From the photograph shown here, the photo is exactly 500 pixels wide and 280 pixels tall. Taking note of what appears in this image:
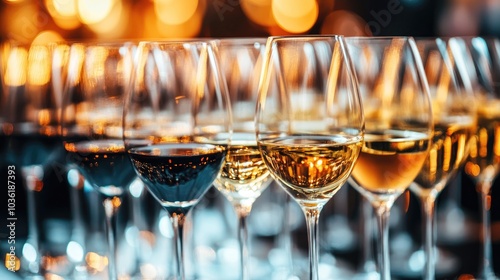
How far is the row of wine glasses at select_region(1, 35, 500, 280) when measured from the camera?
2.61 ft

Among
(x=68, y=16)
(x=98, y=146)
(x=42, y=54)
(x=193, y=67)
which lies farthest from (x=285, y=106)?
(x=68, y=16)

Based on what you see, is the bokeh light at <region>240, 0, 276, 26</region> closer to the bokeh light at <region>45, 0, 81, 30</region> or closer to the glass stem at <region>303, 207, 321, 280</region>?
the bokeh light at <region>45, 0, 81, 30</region>

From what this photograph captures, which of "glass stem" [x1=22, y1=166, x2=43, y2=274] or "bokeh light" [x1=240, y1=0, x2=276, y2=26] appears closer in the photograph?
"glass stem" [x1=22, y1=166, x2=43, y2=274]

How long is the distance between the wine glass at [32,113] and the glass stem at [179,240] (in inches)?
15.4

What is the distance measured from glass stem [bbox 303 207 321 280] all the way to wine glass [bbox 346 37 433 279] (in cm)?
12

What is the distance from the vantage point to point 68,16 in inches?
209

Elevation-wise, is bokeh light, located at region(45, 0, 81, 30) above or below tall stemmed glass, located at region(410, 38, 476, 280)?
above

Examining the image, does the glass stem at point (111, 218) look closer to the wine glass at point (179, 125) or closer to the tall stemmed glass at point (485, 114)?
the wine glass at point (179, 125)

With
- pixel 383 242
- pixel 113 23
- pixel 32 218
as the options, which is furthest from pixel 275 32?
pixel 383 242

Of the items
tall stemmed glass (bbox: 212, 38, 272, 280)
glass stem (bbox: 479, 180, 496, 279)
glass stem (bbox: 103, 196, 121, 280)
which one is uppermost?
tall stemmed glass (bbox: 212, 38, 272, 280)

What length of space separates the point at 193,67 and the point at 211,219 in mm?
852

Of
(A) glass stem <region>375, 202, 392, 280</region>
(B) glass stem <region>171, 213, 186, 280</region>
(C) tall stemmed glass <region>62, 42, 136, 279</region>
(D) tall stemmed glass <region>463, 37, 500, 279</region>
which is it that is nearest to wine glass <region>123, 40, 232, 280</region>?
(B) glass stem <region>171, 213, 186, 280</region>

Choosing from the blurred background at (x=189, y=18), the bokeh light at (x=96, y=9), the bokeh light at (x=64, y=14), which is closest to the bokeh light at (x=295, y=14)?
the blurred background at (x=189, y=18)

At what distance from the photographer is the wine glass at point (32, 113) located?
3.90ft
